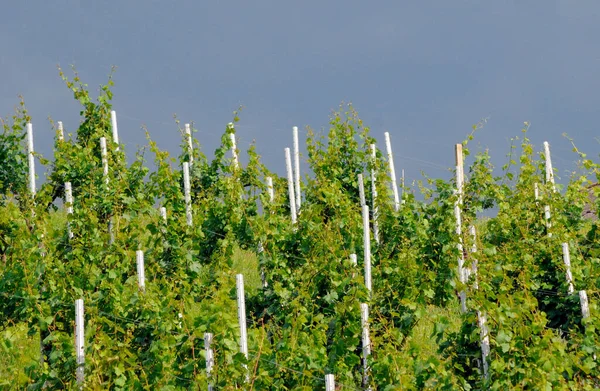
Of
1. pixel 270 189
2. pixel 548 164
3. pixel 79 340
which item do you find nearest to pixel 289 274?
pixel 270 189

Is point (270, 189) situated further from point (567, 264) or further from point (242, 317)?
point (242, 317)

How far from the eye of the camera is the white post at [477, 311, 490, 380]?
732 centimetres

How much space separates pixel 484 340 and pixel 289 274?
2.83m

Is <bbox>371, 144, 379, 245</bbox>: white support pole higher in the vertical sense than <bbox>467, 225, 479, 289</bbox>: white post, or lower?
higher

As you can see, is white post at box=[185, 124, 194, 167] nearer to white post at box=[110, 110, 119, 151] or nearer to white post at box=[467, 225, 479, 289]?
white post at box=[110, 110, 119, 151]

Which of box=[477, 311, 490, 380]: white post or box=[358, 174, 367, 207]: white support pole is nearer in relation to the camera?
box=[477, 311, 490, 380]: white post

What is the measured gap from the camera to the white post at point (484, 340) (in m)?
7.32

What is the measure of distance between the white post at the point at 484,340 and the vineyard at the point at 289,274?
0.02m

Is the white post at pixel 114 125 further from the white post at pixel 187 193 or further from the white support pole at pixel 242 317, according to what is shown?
the white support pole at pixel 242 317

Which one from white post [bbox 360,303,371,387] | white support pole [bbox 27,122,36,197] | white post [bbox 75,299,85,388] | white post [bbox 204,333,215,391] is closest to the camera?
white post [bbox 204,333,215,391]

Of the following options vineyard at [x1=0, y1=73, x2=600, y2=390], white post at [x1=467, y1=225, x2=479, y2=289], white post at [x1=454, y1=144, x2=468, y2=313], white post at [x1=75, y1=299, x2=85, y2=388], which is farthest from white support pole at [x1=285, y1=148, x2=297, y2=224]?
white post at [x1=75, y1=299, x2=85, y2=388]

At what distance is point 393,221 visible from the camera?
416 inches

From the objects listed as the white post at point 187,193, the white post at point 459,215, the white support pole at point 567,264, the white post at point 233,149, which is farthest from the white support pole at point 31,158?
the white support pole at point 567,264

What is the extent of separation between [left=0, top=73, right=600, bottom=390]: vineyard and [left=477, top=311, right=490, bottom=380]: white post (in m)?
0.02
